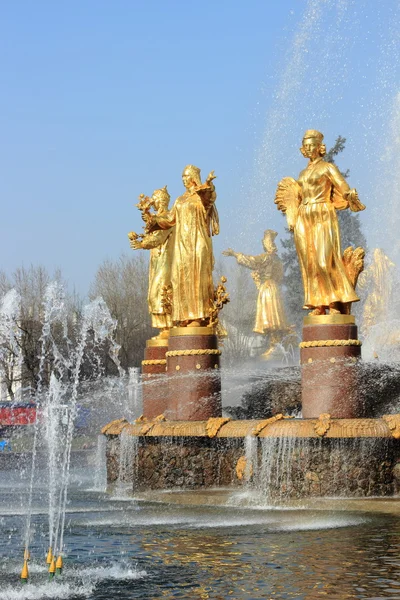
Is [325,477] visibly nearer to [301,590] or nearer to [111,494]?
[111,494]

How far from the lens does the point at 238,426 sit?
1575 cm

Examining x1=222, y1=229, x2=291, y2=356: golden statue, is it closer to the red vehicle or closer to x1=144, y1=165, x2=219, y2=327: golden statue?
x1=144, y1=165, x2=219, y2=327: golden statue

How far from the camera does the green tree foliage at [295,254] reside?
40.7m

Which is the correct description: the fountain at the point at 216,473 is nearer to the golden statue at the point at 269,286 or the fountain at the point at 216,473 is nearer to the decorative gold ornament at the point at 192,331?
the decorative gold ornament at the point at 192,331

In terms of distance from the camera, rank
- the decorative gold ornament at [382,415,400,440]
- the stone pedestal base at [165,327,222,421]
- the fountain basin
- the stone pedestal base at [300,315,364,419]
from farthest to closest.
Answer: the stone pedestal base at [165,327,222,421] < the stone pedestal base at [300,315,364,419] < the fountain basin < the decorative gold ornament at [382,415,400,440]

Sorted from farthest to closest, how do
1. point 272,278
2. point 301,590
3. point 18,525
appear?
1. point 272,278
2. point 18,525
3. point 301,590

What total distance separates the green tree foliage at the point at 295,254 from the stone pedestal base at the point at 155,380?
19778 mm

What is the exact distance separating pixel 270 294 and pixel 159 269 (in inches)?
388

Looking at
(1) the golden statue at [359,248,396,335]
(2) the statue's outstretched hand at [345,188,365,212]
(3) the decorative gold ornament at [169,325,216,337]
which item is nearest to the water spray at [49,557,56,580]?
(2) the statue's outstretched hand at [345,188,365,212]

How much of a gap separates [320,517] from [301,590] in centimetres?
447

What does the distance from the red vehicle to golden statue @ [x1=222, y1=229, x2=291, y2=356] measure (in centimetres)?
1597

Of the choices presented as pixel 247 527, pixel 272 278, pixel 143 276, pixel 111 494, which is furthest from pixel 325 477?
pixel 143 276

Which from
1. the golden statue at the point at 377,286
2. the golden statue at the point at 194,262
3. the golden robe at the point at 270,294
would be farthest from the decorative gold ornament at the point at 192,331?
the golden robe at the point at 270,294

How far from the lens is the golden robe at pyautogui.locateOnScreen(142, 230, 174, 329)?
66.9 feet
